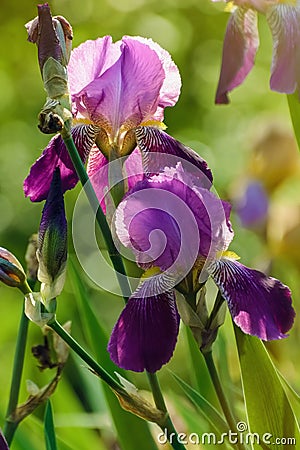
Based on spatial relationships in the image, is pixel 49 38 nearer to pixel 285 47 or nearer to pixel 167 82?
pixel 167 82

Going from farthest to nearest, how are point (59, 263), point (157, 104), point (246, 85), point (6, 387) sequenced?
point (246, 85), point (6, 387), point (157, 104), point (59, 263)

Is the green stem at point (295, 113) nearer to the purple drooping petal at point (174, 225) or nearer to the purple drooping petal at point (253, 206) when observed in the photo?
the purple drooping petal at point (174, 225)

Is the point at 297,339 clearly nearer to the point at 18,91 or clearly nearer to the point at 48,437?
the point at 48,437

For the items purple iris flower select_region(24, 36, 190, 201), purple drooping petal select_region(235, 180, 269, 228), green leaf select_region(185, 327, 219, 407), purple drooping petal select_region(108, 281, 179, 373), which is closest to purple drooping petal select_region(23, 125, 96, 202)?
purple iris flower select_region(24, 36, 190, 201)

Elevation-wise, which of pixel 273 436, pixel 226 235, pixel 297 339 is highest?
pixel 226 235

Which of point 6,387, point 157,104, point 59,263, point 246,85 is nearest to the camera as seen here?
point 59,263

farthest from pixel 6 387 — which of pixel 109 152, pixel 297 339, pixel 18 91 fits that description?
pixel 18 91

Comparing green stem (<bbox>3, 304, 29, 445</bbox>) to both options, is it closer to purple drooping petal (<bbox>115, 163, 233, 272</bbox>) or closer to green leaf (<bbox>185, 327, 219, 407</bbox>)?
purple drooping petal (<bbox>115, 163, 233, 272</bbox>)
